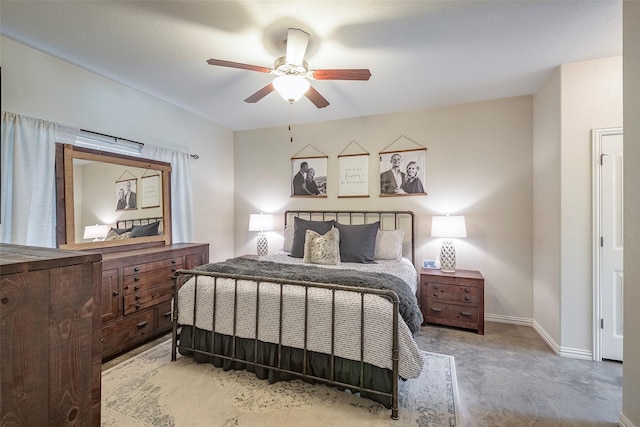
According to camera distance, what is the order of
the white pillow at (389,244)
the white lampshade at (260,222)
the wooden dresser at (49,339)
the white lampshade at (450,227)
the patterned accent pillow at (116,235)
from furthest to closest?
the white lampshade at (260,222) < the white pillow at (389,244) < the white lampshade at (450,227) < the patterned accent pillow at (116,235) < the wooden dresser at (49,339)

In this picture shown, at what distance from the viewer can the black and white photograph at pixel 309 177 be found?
426 centimetres

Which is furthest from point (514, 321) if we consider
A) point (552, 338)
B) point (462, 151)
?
point (462, 151)

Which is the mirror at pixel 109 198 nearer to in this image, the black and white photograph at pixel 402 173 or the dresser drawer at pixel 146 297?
the dresser drawer at pixel 146 297

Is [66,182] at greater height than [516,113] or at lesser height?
lesser

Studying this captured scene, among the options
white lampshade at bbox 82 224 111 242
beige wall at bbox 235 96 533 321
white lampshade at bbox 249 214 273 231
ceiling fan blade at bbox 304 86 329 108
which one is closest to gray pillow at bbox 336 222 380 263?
beige wall at bbox 235 96 533 321

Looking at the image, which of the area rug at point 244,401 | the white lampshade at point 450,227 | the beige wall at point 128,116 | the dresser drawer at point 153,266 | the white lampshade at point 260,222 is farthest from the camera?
the white lampshade at point 260,222

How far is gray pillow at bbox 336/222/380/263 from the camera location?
3.29 meters

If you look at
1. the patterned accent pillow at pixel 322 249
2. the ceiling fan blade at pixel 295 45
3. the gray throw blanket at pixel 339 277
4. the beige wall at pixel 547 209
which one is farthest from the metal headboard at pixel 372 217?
the ceiling fan blade at pixel 295 45

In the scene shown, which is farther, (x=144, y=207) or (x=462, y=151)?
(x=462, y=151)

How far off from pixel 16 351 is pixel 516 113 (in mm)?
4331

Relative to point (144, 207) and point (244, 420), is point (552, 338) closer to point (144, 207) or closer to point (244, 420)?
point (244, 420)

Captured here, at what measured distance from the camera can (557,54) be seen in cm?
244

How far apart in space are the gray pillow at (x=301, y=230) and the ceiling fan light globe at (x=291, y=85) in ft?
5.87

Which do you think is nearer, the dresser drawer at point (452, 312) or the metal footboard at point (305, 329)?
the metal footboard at point (305, 329)
